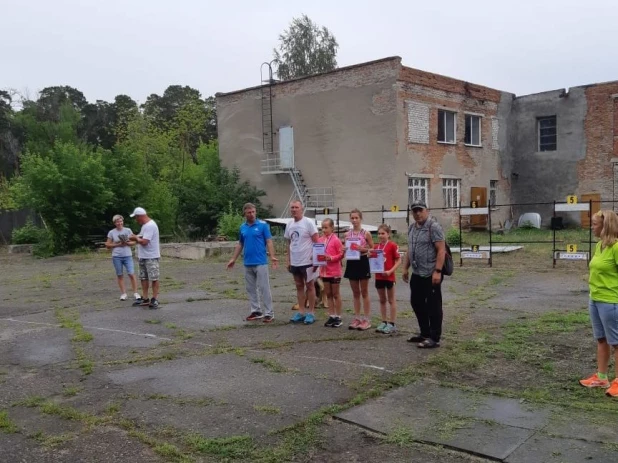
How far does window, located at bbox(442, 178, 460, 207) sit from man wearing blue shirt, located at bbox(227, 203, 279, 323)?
63.9 feet

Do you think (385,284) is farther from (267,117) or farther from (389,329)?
(267,117)

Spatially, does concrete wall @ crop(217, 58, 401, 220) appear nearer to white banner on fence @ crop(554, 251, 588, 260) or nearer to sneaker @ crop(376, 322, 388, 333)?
white banner on fence @ crop(554, 251, 588, 260)

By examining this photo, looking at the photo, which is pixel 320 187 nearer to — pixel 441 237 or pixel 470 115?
pixel 470 115

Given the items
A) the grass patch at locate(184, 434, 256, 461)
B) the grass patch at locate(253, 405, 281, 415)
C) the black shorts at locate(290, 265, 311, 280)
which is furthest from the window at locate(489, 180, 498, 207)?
the grass patch at locate(184, 434, 256, 461)

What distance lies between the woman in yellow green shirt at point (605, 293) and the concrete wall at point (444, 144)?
62.5ft

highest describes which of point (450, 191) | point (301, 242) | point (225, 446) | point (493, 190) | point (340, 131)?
point (340, 131)

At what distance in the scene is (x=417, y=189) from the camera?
2566 centimetres

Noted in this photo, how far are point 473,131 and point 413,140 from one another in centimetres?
537

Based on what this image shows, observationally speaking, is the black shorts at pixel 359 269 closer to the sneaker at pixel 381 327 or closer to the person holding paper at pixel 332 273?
the person holding paper at pixel 332 273

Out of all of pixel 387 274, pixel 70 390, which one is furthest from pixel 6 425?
pixel 387 274

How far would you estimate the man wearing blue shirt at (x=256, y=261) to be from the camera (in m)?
8.85

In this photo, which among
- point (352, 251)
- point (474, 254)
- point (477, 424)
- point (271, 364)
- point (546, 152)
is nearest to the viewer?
point (477, 424)

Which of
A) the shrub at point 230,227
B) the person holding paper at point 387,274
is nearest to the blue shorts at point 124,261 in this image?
the person holding paper at point 387,274

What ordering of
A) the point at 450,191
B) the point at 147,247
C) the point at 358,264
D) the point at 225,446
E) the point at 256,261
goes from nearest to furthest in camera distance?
the point at 225,446, the point at 358,264, the point at 256,261, the point at 147,247, the point at 450,191
